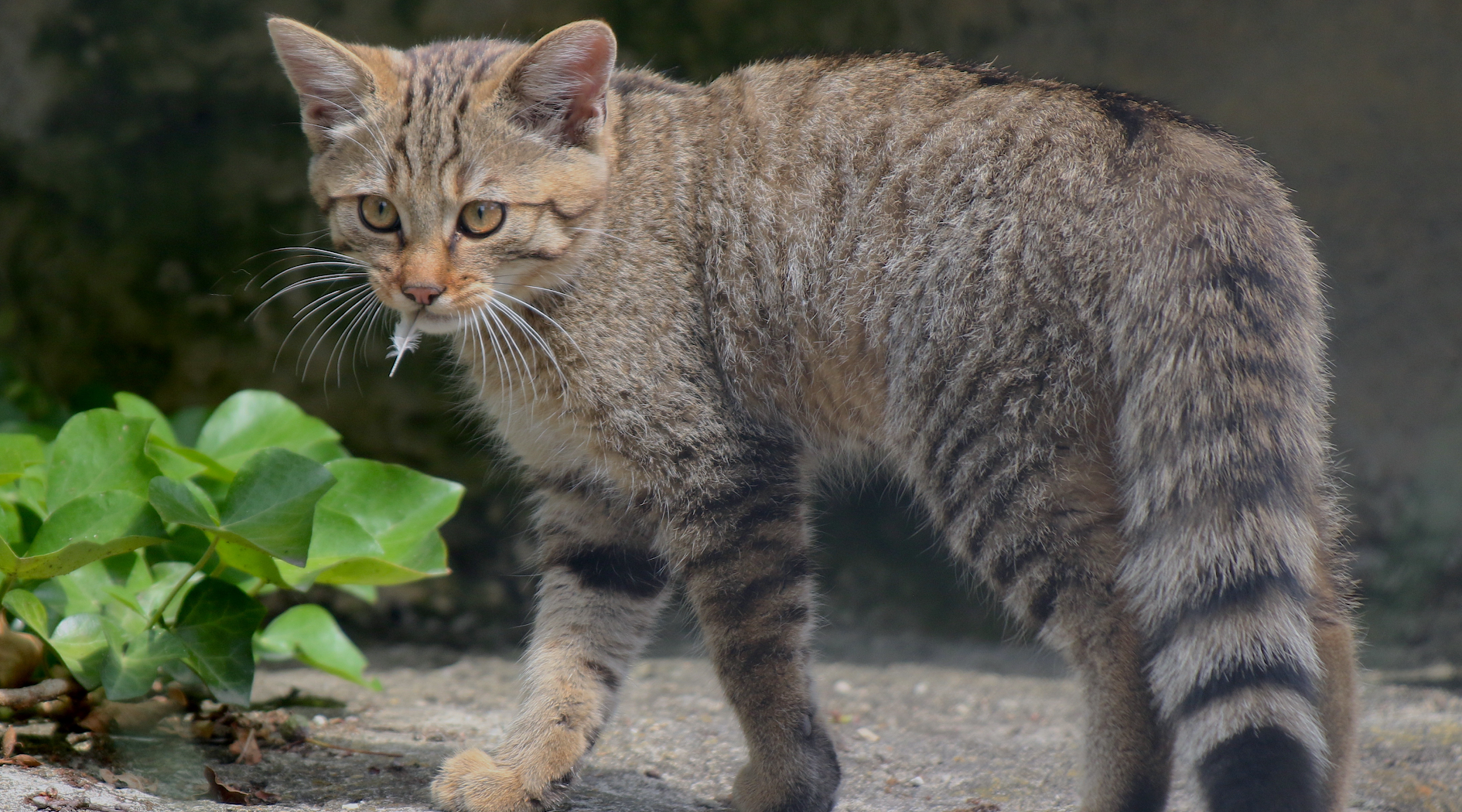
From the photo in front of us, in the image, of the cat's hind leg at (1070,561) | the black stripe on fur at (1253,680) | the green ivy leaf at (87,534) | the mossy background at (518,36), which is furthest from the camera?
the mossy background at (518,36)

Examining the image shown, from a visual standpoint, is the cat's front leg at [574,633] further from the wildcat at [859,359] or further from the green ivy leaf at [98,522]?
the green ivy leaf at [98,522]

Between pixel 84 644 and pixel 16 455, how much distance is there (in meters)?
0.63

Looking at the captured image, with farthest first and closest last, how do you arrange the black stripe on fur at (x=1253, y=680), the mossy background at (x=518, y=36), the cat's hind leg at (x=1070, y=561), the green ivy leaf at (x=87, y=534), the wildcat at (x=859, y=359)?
1. the mossy background at (x=518, y=36)
2. the green ivy leaf at (x=87, y=534)
3. the cat's hind leg at (x=1070, y=561)
4. the wildcat at (x=859, y=359)
5. the black stripe on fur at (x=1253, y=680)

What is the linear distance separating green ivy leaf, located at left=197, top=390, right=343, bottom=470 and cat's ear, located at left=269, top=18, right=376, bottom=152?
91 cm

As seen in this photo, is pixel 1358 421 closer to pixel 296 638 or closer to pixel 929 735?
pixel 929 735

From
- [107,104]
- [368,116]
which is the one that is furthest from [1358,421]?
[107,104]

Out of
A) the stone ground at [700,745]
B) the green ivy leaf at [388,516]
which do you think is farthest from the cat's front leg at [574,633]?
the green ivy leaf at [388,516]

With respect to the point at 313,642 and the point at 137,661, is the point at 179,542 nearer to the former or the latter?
the point at 137,661

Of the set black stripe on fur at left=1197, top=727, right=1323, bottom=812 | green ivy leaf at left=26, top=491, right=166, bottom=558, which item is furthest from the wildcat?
green ivy leaf at left=26, top=491, right=166, bottom=558

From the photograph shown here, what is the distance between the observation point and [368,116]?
2807mm

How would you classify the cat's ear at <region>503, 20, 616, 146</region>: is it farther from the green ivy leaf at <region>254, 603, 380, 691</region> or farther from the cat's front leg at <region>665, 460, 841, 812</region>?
the green ivy leaf at <region>254, 603, 380, 691</region>

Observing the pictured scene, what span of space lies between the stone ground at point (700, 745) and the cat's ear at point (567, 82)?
1740 millimetres

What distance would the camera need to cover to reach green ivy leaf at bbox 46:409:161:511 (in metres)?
2.78

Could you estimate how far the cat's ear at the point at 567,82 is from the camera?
2672 mm
